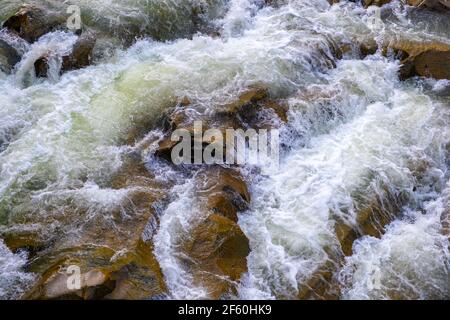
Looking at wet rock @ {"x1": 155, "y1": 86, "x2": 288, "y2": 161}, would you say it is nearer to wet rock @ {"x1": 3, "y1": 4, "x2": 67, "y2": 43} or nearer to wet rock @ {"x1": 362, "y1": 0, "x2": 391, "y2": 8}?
wet rock @ {"x1": 3, "y1": 4, "x2": 67, "y2": 43}

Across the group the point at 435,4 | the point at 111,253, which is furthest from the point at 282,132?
the point at 435,4


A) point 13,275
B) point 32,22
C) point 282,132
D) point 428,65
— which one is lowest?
point 13,275

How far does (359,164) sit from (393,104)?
87.5 inches

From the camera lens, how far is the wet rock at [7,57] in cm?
872

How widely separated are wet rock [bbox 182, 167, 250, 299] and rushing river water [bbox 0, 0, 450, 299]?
0.50 ft

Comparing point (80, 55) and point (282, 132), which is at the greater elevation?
point (80, 55)

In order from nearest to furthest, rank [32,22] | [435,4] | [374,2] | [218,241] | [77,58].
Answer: [218,241], [77,58], [32,22], [435,4], [374,2]

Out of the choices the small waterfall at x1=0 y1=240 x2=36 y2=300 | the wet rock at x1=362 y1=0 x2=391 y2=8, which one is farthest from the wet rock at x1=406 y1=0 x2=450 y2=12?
the small waterfall at x1=0 y1=240 x2=36 y2=300

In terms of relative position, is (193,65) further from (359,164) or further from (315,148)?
(359,164)

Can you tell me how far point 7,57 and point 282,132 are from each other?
5.50 metres

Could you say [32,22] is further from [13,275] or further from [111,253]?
[111,253]

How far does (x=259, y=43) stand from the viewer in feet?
33.0

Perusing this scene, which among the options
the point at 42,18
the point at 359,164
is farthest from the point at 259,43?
the point at 42,18

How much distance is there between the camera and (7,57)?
884cm
